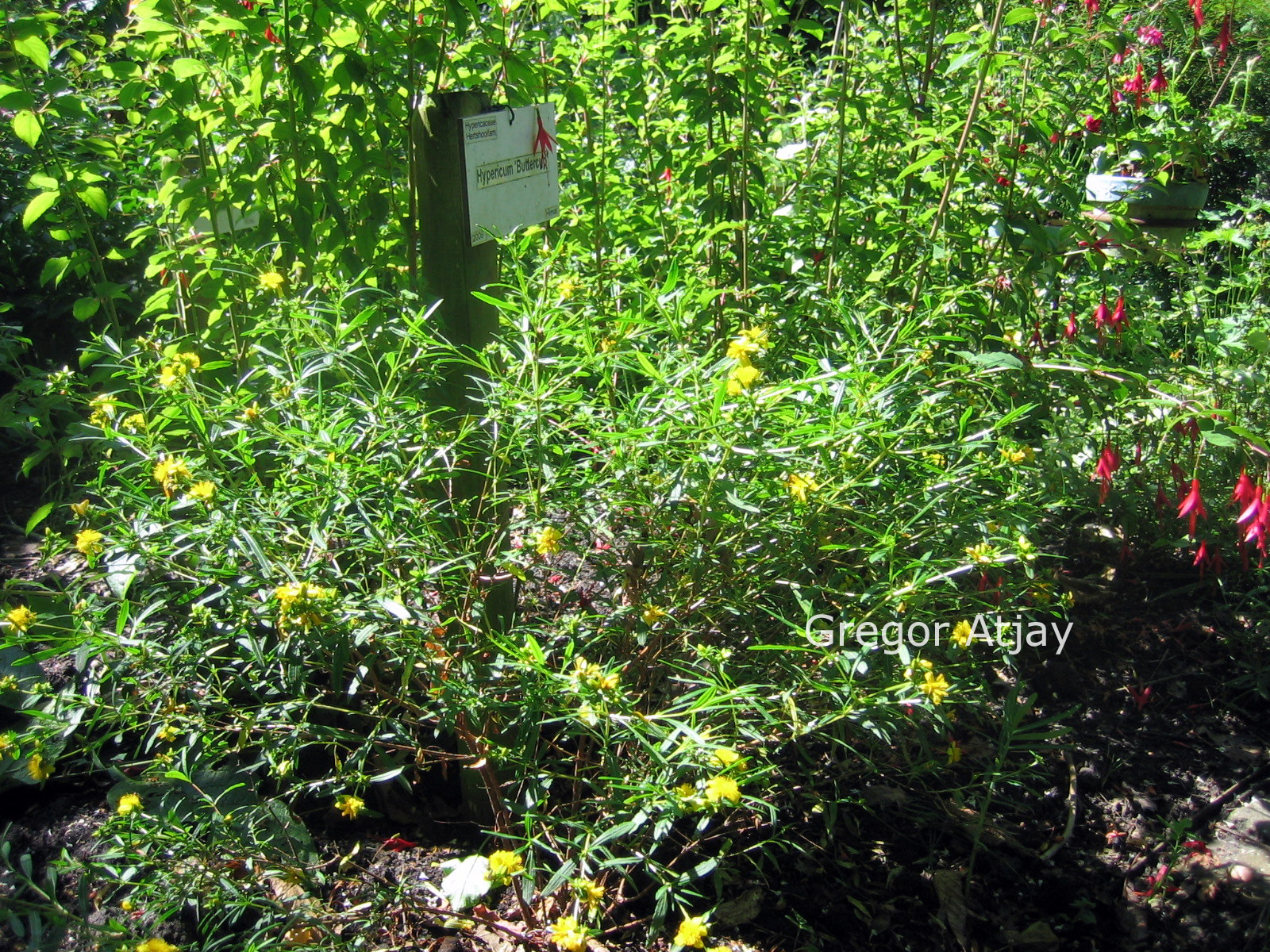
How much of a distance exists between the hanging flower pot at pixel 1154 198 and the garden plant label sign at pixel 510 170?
148cm

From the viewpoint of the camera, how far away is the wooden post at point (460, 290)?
1816mm

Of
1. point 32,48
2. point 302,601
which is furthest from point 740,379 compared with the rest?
point 32,48

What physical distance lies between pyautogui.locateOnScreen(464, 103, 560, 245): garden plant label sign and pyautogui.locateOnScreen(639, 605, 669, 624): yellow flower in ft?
2.49

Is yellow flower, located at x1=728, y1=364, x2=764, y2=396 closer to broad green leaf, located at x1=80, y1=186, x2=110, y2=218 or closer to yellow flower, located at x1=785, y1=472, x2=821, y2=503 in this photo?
yellow flower, located at x1=785, y1=472, x2=821, y2=503

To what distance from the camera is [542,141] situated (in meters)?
1.99

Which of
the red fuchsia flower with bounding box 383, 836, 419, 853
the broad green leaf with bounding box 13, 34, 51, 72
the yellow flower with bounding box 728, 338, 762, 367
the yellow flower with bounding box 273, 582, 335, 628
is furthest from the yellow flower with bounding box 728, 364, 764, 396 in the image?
the broad green leaf with bounding box 13, 34, 51, 72

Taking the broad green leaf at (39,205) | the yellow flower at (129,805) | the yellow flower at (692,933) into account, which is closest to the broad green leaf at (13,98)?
the broad green leaf at (39,205)

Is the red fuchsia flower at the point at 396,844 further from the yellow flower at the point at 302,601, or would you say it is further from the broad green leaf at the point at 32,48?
the broad green leaf at the point at 32,48

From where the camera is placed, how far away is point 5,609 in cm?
176

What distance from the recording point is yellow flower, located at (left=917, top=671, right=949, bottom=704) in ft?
4.45

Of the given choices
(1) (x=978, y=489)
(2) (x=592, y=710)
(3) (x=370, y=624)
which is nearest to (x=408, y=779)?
(3) (x=370, y=624)

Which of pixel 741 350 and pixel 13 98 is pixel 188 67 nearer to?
pixel 13 98

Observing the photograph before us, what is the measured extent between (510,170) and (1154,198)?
7.18 feet

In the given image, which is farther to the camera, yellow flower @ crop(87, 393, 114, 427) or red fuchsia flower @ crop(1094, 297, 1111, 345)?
red fuchsia flower @ crop(1094, 297, 1111, 345)
